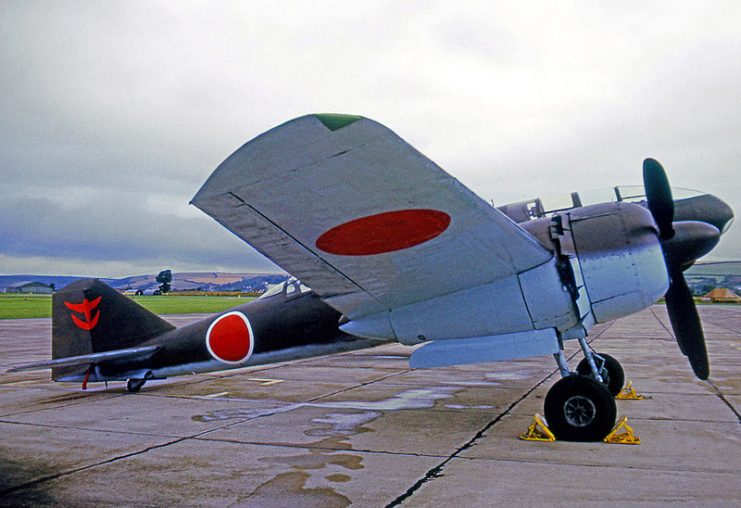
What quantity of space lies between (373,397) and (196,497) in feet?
16.0

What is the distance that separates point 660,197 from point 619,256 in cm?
95

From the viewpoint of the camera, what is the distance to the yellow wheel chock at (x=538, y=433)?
5793mm

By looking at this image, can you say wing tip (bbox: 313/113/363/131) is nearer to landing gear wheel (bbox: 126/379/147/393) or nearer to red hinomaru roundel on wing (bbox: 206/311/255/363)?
red hinomaru roundel on wing (bbox: 206/311/255/363)

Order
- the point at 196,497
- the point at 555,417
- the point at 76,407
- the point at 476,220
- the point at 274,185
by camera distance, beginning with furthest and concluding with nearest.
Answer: the point at 76,407, the point at 555,417, the point at 476,220, the point at 274,185, the point at 196,497

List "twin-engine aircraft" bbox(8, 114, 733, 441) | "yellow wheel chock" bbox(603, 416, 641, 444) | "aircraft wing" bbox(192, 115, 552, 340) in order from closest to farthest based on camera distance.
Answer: "aircraft wing" bbox(192, 115, 552, 340)
"twin-engine aircraft" bbox(8, 114, 733, 441)
"yellow wheel chock" bbox(603, 416, 641, 444)

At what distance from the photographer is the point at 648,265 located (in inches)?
237

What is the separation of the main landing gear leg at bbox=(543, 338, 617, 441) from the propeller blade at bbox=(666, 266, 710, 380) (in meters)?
1.82

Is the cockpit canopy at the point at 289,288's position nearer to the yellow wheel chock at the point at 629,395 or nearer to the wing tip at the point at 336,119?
the wing tip at the point at 336,119

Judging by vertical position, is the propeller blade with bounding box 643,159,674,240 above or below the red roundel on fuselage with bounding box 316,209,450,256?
above

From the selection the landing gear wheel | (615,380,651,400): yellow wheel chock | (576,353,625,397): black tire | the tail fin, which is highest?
the tail fin

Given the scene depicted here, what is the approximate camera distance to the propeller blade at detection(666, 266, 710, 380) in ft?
22.6

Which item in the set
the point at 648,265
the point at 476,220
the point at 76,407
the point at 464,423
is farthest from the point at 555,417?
the point at 76,407

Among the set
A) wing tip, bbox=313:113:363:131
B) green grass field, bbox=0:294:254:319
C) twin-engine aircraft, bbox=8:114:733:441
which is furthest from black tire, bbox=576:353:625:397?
green grass field, bbox=0:294:254:319

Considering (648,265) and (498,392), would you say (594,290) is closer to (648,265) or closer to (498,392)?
(648,265)
